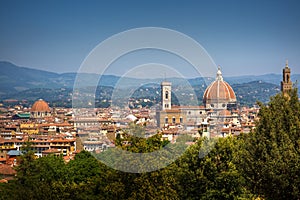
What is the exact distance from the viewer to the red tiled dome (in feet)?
131

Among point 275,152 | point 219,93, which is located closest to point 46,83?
point 219,93

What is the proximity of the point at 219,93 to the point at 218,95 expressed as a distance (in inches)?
35.4

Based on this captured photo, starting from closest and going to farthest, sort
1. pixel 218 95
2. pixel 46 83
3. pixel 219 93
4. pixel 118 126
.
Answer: pixel 118 126 → pixel 218 95 → pixel 219 93 → pixel 46 83

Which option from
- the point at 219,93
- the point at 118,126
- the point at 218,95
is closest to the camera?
the point at 118,126

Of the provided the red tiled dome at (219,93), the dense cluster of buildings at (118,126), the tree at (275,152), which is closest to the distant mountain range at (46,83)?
the red tiled dome at (219,93)

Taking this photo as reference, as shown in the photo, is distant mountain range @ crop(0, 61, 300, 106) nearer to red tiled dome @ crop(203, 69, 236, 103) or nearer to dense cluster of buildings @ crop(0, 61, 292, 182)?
red tiled dome @ crop(203, 69, 236, 103)

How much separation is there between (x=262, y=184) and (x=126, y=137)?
2.17m

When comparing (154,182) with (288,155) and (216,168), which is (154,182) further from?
(216,168)

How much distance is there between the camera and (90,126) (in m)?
26.7

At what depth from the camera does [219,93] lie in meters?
42.1

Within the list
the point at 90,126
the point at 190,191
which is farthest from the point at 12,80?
the point at 190,191

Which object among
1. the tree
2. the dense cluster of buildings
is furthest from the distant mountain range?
the tree

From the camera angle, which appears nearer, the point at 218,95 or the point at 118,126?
the point at 118,126

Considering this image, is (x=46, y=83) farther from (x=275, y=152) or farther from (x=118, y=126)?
(x=275, y=152)
